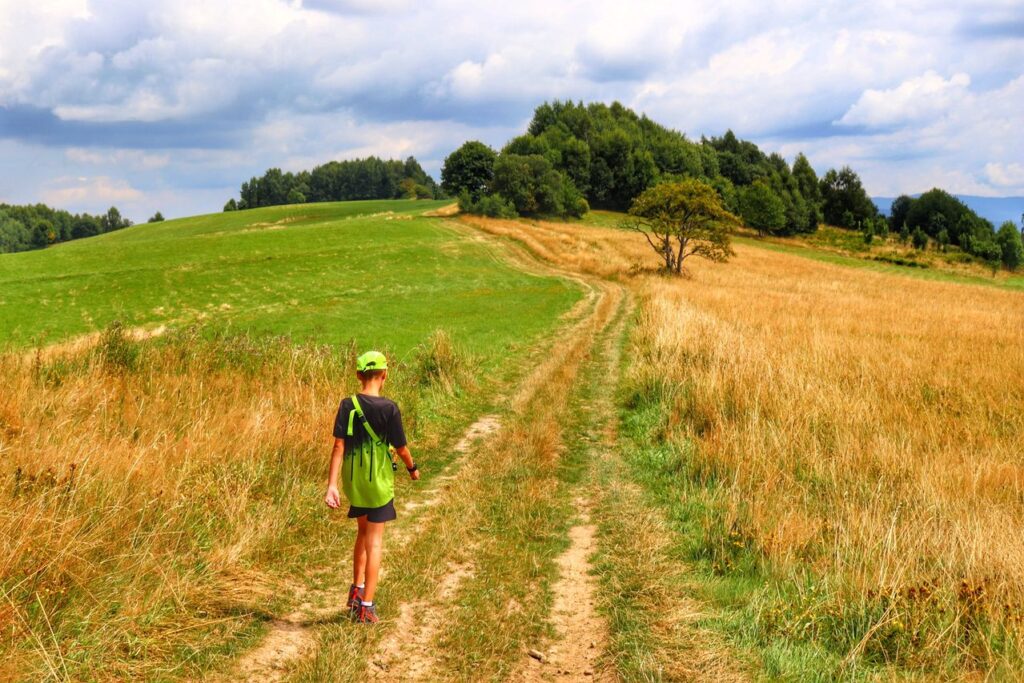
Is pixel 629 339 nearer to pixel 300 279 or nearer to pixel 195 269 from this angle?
pixel 300 279

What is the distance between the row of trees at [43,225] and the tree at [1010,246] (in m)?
177

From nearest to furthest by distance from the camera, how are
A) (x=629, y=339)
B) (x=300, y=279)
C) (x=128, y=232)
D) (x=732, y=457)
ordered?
(x=732, y=457)
(x=629, y=339)
(x=300, y=279)
(x=128, y=232)

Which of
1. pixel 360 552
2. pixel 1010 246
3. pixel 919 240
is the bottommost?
pixel 360 552

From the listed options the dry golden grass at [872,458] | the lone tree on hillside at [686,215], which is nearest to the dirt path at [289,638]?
the dry golden grass at [872,458]

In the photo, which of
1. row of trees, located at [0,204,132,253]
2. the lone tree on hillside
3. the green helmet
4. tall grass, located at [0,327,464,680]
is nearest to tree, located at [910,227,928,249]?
the lone tree on hillside


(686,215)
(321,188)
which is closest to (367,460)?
(686,215)

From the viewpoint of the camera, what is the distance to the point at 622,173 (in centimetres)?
11431

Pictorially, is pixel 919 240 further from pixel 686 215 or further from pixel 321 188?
pixel 321 188

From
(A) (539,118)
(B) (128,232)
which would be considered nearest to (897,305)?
(B) (128,232)

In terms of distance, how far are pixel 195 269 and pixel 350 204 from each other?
253ft

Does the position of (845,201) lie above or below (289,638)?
above

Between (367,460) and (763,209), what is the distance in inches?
4198

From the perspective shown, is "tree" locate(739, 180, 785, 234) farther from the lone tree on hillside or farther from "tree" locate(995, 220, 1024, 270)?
the lone tree on hillside

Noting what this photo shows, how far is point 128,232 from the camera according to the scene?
95438 millimetres
